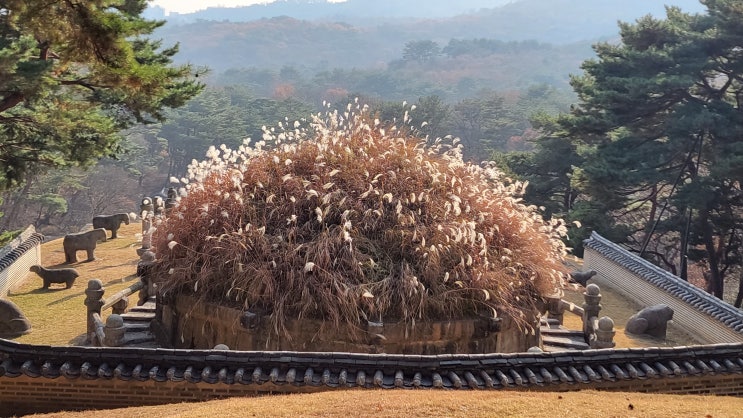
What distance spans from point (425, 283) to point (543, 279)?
6.04 feet

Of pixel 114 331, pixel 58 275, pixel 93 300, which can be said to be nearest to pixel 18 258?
pixel 58 275

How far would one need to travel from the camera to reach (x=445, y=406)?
5.30 m

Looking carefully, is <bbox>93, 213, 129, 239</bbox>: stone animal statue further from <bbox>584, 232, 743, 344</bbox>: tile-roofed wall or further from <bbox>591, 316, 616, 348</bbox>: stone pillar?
<bbox>591, 316, 616, 348</bbox>: stone pillar

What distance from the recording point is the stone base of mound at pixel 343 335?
308 inches

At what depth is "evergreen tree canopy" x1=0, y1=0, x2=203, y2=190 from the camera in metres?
6.68

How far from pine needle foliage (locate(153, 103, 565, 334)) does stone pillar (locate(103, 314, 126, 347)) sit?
29.4 inches

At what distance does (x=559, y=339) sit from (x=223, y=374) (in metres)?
5.68

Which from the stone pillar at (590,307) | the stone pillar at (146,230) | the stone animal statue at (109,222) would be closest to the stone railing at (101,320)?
the stone pillar at (146,230)

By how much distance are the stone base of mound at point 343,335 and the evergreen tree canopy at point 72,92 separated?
2.91m

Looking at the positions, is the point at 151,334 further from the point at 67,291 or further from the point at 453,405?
the point at 67,291

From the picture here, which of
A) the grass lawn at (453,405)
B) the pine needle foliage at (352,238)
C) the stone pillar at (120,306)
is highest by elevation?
the pine needle foliage at (352,238)

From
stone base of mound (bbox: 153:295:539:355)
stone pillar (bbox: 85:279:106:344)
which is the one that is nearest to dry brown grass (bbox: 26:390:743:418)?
stone base of mound (bbox: 153:295:539:355)

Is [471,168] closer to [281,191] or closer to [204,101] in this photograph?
[281,191]

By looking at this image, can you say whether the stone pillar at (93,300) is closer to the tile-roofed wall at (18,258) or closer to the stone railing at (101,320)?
the stone railing at (101,320)
